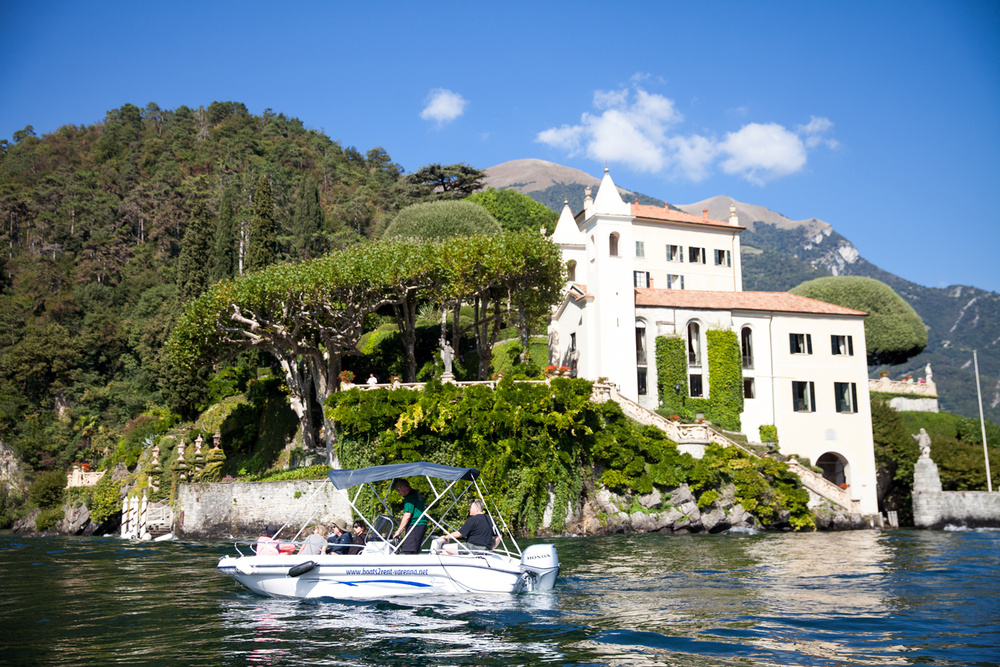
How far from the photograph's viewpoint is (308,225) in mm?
75375

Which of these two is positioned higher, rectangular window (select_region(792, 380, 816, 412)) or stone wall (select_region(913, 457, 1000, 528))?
rectangular window (select_region(792, 380, 816, 412))

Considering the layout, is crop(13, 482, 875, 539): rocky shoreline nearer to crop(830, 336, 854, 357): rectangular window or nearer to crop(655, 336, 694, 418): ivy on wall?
crop(655, 336, 694, 418): ivy on wall

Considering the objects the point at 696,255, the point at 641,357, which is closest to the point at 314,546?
the point at 641,357

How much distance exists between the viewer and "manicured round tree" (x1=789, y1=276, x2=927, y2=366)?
61.4m

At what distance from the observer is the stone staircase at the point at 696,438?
3403cm

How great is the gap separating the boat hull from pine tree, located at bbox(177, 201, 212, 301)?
44.8m

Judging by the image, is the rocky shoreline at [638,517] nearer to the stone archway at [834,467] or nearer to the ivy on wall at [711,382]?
the stone archway at [834,467]

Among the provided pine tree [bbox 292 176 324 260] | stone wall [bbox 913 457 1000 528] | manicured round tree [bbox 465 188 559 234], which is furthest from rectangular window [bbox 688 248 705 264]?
pine tree [bbox 292 176 324 260]

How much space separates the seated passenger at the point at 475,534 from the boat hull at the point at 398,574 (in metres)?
0.51

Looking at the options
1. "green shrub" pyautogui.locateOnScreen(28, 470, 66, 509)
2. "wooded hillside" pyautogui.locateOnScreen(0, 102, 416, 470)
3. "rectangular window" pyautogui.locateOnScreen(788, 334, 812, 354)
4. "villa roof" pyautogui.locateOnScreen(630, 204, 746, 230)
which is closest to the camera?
"rectangular window" pyautogui.locateOnScreen(788, 334, 812, 354)

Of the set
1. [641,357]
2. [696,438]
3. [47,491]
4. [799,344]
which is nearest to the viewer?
[696,438]

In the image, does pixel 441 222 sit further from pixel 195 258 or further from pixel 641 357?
pixel 641 357

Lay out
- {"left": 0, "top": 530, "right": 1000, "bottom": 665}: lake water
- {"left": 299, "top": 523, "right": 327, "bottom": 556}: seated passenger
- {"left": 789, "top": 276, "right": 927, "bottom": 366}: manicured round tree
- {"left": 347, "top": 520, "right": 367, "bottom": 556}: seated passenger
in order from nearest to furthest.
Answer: {"left": 0, "top": 530, "right": 1000, "bottom": 665}: lake water
{"left": 299, "top": 523, "right": 327, "bottom": 556}: seated passenger
{"left": 347, "top": 520, "right": 367, "bottom": 556}: seated passenger
{"left": 789, "top": 276, "right": 927, "bottom": 366}: manicured round tree

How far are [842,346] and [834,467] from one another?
7178 mm
